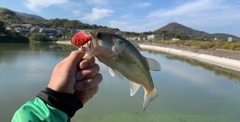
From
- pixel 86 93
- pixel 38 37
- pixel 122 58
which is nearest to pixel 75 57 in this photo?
→ pixel 86 93

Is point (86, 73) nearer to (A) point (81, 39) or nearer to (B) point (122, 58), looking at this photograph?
(A) point (81, 39)

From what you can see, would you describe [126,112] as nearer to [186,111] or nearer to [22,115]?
[186,111]

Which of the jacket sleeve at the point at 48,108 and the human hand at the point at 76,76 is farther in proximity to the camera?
the human hand at the point at 76,76

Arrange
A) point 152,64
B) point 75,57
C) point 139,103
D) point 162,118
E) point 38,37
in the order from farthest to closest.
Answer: point 38,37, point 139,103, point 162,118, point 152,64, point 75,57

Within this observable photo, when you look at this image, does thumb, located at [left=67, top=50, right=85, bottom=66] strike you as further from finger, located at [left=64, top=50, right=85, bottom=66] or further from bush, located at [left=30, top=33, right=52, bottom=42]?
bush, located at [left=30, top=33, right=52, bottom=42]

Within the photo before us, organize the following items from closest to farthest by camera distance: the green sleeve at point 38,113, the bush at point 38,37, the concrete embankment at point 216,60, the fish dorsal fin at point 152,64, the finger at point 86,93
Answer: the green sleeve at point 38,113, the finger at point 86,93, the fish dorsal fin at point 152,64, the concrete embankment at point 216,60, the bush at point 38,37

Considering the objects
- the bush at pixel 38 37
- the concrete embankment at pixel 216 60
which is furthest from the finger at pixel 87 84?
the bush at pixel 38 37

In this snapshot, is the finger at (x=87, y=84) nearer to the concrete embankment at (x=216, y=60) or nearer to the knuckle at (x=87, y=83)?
the knuckle at (x=87, y=83)

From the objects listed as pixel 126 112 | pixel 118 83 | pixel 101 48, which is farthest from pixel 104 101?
pixel 101 48
